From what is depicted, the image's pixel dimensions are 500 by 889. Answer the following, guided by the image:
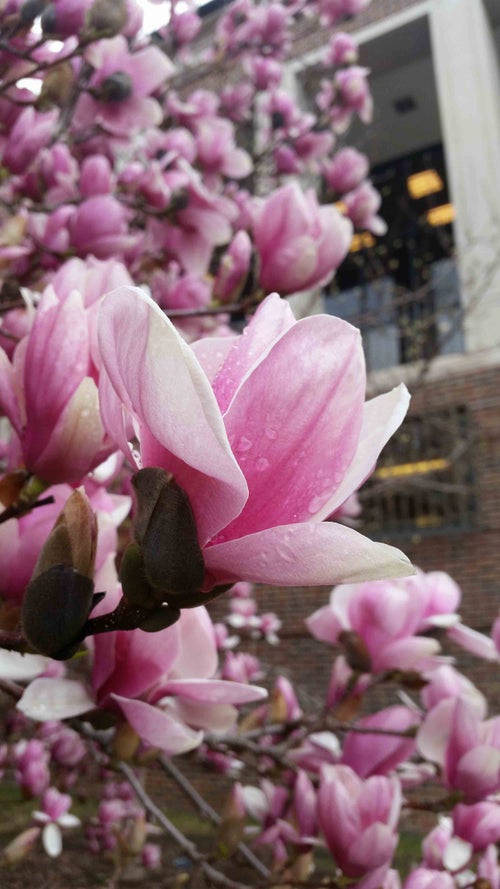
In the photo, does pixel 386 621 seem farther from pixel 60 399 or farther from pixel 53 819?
pixel 53 819

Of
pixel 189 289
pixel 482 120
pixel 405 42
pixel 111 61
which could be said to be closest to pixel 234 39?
pixel 111 61

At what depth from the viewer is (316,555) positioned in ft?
0.77

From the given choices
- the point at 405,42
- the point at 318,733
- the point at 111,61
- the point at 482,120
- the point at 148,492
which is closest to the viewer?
the point at 148,492

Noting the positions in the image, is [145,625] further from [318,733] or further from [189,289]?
[189,289]

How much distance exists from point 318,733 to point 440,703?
A: 183 mm

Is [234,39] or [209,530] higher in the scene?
[234,39]

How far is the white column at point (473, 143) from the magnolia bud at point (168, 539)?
14.0 feet

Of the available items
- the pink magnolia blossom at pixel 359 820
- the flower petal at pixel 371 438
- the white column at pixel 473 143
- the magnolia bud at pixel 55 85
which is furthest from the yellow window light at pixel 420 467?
the flower petal at pixel 371 438

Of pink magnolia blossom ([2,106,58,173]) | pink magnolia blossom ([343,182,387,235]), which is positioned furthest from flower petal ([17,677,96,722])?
pink magnolia blossom ([343,182,387,235])

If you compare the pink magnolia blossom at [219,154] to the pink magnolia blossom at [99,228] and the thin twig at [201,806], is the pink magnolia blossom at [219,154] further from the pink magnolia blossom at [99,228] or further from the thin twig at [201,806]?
the thin twig at [201,806]

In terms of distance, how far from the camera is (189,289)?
1016 millimetres

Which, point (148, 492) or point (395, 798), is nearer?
point (148, 492)

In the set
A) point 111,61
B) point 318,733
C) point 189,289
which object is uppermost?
point 111,61

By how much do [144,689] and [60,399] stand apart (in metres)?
0.16
